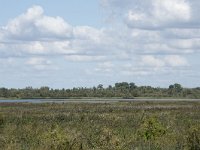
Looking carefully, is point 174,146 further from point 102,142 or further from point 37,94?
point 37,94

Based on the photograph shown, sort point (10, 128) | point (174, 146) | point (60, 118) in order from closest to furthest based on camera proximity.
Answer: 1. point (174, 146)
2. point (10, 128)
3. point (60, 118)

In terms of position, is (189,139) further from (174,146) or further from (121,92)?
(121,92)

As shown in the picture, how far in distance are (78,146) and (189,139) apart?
15.1 ft

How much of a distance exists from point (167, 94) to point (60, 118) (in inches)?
4072

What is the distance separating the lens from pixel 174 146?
22547 millimetres

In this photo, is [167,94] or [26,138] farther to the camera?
[167,94]

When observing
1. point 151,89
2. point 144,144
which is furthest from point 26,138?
point 151,89

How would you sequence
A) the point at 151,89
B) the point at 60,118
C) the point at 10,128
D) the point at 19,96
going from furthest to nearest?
1. the point at 151,89
2. the point at 19,96
3. the point at 60,118
4. the point at 10,128

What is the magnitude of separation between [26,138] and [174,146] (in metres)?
6.91

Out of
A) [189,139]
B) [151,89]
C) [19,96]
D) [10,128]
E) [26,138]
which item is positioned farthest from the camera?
[151,89]

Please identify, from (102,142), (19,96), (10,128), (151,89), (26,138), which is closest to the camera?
(102,142)

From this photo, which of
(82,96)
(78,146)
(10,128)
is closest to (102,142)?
(78,146)

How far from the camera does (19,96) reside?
142875 mm

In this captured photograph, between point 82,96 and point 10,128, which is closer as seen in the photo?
point 10,128
